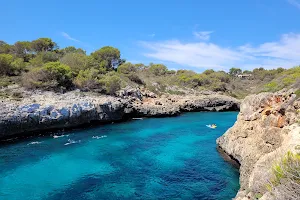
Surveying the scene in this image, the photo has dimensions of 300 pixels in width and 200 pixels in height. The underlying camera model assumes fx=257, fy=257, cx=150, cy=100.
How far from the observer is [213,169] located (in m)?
20.7

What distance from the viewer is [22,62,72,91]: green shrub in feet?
125

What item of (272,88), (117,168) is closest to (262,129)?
(272,88)

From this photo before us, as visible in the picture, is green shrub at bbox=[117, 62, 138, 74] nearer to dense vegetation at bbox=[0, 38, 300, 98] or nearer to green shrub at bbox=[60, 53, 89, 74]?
dense vegetation at bbox=[0, 38, 300, 98]

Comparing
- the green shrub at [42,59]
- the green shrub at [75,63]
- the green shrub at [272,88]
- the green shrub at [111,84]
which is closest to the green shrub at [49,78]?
the green shrub at [75,63]

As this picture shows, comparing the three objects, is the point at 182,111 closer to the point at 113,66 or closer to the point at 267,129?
the point at 113,66

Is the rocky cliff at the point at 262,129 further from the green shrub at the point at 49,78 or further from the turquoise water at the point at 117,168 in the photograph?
the green shrub at the point at 49,78

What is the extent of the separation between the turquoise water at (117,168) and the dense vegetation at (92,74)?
9832 millimetres

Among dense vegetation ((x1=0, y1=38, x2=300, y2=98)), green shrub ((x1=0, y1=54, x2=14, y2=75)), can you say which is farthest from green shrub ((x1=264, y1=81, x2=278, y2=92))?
green shrub ((x1=0, y1=54, x2=14, y2=75))

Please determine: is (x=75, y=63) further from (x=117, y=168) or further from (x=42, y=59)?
(x=117, y=168)

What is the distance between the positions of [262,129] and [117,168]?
38.4ft

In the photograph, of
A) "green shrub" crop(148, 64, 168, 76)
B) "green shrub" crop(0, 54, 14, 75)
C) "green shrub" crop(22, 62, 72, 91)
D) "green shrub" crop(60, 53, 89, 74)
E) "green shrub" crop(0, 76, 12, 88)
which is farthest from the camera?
"green shrub" crop(148, 64, 168, 76)

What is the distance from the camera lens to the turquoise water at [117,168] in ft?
54.4

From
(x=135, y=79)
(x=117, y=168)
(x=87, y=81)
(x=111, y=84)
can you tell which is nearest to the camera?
(x=117, y=168)

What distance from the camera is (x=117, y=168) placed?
830 inches
